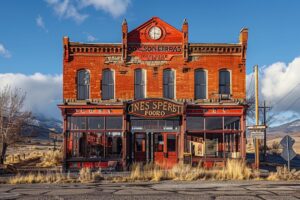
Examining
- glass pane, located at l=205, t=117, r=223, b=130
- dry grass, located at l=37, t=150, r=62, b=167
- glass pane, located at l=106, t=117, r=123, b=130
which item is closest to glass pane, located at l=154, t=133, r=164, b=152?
glass pane, located at l=106, t=117, r=123, b=130

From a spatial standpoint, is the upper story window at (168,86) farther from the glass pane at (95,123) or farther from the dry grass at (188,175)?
the dry grass at (188,175)

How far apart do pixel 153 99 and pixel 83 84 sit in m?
5.17

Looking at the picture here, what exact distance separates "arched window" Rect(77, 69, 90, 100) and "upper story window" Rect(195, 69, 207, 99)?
7.76 metres

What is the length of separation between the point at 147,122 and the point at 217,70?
246 inches

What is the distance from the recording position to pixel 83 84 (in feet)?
102

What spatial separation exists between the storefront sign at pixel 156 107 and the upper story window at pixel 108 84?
6.07ft

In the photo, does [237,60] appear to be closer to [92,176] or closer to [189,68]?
[189,68]

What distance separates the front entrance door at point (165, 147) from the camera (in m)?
30.8

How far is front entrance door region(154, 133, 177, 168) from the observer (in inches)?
1212

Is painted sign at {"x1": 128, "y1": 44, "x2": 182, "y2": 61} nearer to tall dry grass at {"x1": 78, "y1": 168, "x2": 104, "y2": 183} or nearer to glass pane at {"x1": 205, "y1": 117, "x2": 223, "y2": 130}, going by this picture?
glass pane at {"x1": 205, "y1": 117, "x2": 223, "y2": 130}

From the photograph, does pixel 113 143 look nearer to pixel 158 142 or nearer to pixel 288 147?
pixel 158 142

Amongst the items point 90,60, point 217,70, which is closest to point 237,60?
point 217,70

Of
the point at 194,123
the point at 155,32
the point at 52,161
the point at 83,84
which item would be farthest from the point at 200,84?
the point at 52,161

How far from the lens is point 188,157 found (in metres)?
30.3
